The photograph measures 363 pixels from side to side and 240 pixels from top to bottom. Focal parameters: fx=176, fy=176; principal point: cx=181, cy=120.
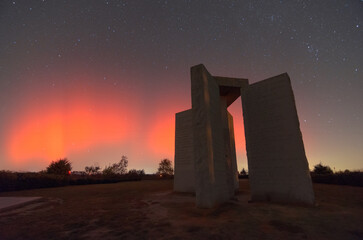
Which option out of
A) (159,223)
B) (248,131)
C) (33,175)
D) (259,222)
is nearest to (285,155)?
(248,131)

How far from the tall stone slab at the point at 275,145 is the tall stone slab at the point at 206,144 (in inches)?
74.8

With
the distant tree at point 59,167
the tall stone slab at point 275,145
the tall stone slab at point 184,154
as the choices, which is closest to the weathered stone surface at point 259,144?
the tall stone slab at point 275,145

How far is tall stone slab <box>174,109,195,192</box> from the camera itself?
15.9m

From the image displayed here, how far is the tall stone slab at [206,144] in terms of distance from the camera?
8500mm

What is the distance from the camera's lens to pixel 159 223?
605 centimetres

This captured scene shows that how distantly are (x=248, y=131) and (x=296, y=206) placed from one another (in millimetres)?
4507

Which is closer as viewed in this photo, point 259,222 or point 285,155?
point 259,222

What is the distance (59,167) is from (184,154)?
30.5m

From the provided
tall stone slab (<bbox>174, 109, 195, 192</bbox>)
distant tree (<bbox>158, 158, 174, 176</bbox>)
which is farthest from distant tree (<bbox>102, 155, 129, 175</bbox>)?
tall stone slab (<bbox>174, 109, 195, 192</bbox>)

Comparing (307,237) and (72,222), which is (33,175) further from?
(307,237)

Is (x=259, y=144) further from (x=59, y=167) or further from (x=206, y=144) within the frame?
(x=59, y=167)

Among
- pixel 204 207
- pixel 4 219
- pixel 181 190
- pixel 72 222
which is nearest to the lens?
pixel 72 222

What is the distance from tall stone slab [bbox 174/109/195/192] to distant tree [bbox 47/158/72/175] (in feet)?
95.1

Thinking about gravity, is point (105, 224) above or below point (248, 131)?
below
